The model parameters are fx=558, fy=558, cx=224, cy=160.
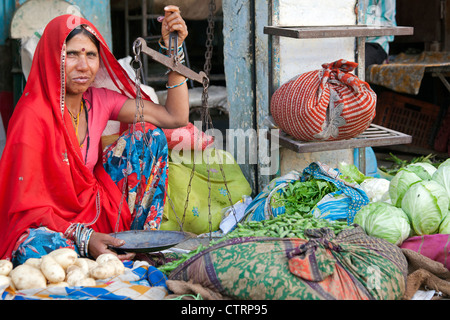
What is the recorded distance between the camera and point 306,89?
3221mm

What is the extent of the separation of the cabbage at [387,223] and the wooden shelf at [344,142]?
63cm

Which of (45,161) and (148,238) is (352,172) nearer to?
(148,238)

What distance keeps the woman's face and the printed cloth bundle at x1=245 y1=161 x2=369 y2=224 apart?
1.24 m

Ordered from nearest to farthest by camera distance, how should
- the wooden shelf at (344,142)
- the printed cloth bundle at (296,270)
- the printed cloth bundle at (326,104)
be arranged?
1. the printed cloth bundle at (296,270)
2. the printed cloth bundle at (326,104)
3. the wooden shelf at (344,142)

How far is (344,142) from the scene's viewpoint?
133 inches

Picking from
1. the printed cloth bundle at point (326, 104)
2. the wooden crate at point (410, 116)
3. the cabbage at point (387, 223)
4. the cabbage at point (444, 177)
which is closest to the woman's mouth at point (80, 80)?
the printed cloth bundle at point (326, 104)

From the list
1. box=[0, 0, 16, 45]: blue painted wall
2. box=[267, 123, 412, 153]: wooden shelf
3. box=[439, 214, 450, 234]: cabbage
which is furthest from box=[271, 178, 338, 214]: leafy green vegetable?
box=[0, 0, 16, 45]: blue painted wall

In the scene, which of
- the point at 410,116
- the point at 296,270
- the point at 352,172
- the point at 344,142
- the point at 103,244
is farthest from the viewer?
the point at 410,116

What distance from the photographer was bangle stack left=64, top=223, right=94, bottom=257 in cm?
265

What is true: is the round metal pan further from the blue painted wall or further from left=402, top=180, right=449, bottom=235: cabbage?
the blue painted wall

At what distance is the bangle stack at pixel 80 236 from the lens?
2.65 m

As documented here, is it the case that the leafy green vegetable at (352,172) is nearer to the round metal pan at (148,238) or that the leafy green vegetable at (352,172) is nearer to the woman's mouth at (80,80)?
the round metal pan at (148,238)

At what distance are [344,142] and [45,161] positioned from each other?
5.67 ft

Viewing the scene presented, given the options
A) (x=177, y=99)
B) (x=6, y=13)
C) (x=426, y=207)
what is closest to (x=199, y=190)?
(x=177, y=99)
